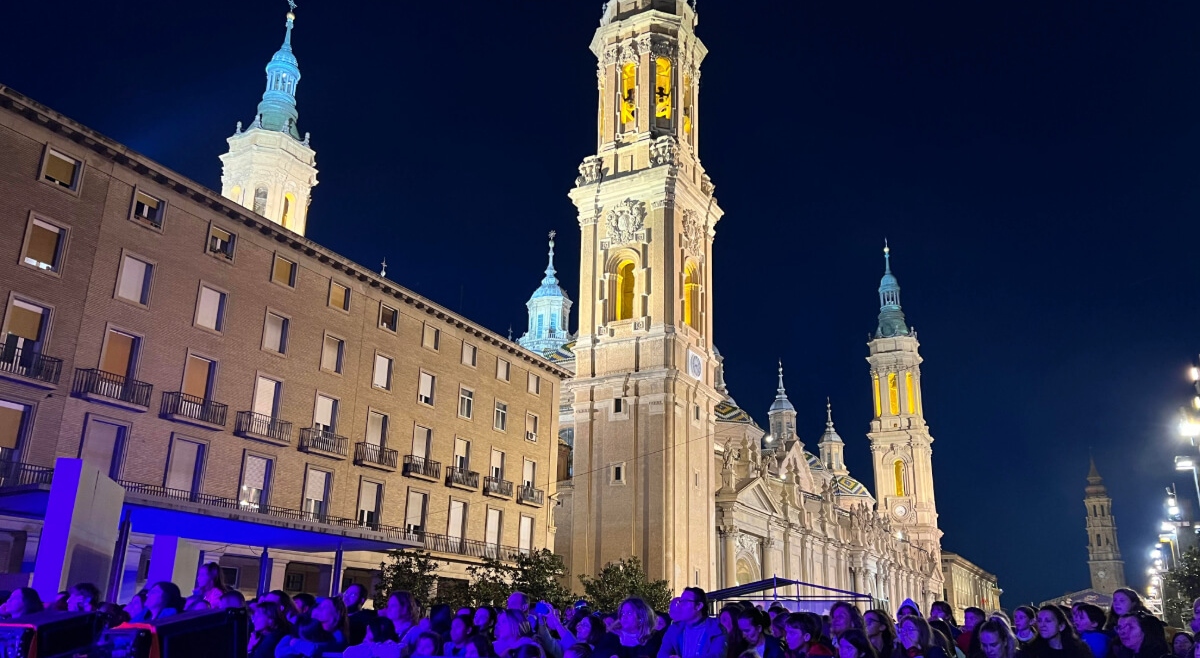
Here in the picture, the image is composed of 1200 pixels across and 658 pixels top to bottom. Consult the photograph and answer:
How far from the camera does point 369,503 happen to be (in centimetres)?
3309

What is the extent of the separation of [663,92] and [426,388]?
85.6ft

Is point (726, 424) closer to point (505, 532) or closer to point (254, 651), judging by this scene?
point (505, 532)

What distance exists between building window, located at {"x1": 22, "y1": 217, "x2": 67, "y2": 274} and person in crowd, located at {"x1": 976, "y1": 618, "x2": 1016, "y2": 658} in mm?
24138

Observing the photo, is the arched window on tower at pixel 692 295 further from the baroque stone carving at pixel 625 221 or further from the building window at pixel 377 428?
the building window at pixel 377 428

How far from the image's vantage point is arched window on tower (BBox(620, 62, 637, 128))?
178 feet

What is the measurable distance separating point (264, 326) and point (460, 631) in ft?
79.6

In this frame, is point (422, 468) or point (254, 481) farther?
point (422, 468)

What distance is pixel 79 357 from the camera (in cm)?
2483

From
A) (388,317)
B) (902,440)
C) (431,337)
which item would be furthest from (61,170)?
(902,440)

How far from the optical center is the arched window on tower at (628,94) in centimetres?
5431

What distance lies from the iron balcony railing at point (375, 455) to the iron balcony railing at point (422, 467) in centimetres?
47

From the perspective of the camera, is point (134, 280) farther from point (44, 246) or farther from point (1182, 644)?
point (1182, 644)

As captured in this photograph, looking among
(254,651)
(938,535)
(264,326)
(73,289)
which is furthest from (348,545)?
(938,535)

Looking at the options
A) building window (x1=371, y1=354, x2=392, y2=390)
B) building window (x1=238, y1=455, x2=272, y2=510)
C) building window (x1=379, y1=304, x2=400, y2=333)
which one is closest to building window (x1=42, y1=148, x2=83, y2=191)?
building window (x1=238, y1=455, x2=272, y2=510)
